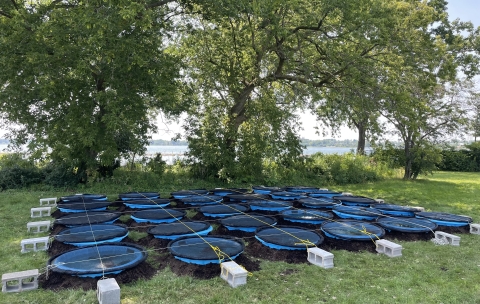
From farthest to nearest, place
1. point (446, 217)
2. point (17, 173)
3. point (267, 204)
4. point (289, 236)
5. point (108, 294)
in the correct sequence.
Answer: point (17, 173) → point (267, 204) → point (446, 217) → point (289, 236) → point (108, 294)

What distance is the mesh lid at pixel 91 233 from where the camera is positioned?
3836 millimetres

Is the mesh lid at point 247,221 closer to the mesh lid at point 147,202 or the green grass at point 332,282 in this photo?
the green grass at point 332,282

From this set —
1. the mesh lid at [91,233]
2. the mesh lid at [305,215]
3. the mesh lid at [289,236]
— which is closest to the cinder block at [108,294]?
the mesh lid at [91,233]

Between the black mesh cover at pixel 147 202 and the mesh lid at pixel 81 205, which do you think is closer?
the mesh lid at pixel 81 205

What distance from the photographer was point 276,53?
8883 mm

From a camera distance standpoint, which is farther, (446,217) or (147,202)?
(147,202)

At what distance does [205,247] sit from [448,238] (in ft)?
10.2

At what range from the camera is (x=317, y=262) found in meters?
3.45

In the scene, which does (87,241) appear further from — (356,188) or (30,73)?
(356,188)

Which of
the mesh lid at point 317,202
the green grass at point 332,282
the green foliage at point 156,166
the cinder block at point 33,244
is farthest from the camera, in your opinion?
the green foliage at point 156,166

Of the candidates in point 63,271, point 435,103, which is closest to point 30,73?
point 63,271

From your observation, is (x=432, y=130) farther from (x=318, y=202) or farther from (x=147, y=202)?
(x=147, y=202)

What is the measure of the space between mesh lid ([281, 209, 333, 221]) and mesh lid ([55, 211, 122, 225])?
8.47 feet

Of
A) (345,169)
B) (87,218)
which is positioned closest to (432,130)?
(345,169)
